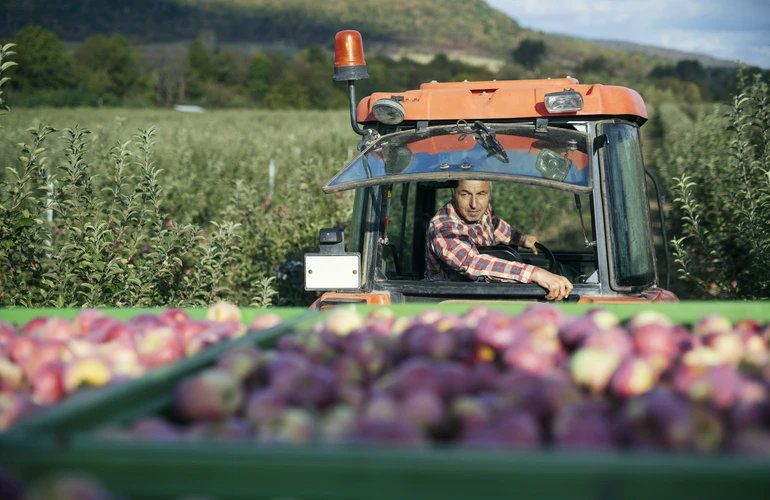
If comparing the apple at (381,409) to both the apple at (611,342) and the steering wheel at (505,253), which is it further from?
the steering wheel at (505,253)

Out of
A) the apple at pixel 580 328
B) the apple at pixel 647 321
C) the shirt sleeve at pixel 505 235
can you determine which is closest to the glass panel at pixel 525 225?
the shirt sleeve at pixel 505 235

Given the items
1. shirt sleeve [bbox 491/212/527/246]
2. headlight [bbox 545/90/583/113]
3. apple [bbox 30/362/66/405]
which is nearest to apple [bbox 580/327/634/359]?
apple [bbox 30/362/66/405]

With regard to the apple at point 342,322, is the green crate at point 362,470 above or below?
below

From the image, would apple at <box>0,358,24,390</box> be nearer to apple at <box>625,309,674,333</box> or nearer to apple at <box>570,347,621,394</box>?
apple at <box>570,347,621,394</box>

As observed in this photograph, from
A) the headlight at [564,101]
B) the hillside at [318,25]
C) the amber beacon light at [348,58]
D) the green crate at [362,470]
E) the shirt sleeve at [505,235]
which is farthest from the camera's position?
the hillside at [318,25]

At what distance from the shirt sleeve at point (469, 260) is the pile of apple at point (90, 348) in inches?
51.7

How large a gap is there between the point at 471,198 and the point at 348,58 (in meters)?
0.97

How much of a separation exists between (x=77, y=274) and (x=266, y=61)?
8491 centimetres

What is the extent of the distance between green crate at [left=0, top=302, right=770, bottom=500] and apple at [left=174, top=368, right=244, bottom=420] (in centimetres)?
30

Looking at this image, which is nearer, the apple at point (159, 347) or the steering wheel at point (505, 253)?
the apple at point (159, 347)

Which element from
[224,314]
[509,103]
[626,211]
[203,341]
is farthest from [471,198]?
[203,341]

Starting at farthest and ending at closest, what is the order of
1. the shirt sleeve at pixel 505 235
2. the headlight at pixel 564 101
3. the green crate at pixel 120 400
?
the shirt sleeve at pixel 505 235, the headlight at pixel 564 101, the green crate at pixel 120 400

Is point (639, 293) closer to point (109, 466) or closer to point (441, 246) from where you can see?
point (441, 246)

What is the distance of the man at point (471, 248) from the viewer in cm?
328
